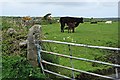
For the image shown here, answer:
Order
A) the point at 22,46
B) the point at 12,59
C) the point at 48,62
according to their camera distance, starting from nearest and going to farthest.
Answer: the point at 48,62
the point at 12,59
the point at 22,46

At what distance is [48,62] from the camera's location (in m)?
7.78

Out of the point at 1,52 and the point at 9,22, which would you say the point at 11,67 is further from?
the point at 9,22

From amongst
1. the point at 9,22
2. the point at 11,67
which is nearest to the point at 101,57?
the point at 11,67

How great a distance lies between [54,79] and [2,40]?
3161 millimetres

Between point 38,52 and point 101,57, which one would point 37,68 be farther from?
point 101,57

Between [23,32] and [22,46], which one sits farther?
[23,32]

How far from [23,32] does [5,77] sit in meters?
3.38

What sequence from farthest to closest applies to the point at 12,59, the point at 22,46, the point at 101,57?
the point at 101,57, the point at 22,46, the point at 12,59

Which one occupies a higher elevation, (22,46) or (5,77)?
(22,46)

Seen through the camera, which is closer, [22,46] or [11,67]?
[11,67]

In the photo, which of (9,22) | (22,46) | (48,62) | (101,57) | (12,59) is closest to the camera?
(48,62)

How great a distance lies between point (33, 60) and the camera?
320 inches

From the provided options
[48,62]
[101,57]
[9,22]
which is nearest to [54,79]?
[48,62]

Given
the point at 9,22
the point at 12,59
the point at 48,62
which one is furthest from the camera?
the point at 9,22
